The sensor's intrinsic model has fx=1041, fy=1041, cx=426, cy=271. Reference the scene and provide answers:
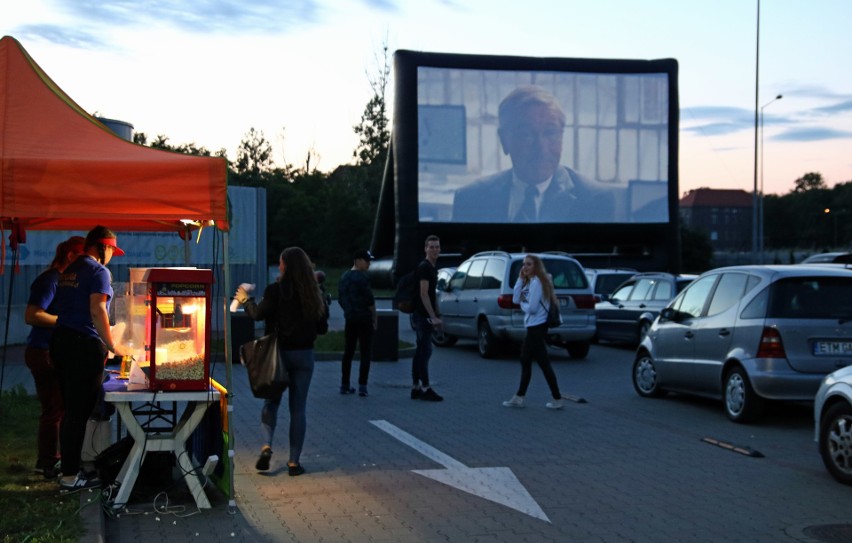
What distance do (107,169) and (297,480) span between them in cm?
280

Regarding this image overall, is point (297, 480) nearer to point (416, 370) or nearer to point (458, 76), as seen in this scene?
point (416, 370)

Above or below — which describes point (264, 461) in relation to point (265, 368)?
below

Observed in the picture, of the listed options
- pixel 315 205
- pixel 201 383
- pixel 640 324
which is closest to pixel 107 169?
pixel 201 383

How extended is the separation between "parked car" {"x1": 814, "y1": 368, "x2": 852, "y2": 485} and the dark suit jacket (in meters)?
30.3

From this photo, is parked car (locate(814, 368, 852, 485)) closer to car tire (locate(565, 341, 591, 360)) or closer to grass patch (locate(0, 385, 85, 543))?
grass patch (locate(0, 385, 85, 543))

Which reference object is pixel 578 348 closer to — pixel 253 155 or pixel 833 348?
pixel 833 348

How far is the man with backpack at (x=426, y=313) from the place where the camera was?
12.5 metres

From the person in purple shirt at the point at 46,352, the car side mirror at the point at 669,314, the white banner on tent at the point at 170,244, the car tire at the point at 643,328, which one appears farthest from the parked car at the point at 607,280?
the person in purple shirt at the point at 46,352

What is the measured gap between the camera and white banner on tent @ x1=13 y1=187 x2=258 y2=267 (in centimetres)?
2025

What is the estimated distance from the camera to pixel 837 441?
318 inches

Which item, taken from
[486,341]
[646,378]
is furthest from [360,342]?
[486,341]

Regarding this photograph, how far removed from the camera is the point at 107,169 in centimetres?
689

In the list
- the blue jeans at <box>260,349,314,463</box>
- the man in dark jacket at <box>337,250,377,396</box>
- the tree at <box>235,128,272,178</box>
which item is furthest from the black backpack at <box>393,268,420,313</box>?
the tree at <box>235,128,272,178</box>

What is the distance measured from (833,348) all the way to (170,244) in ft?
49.8
